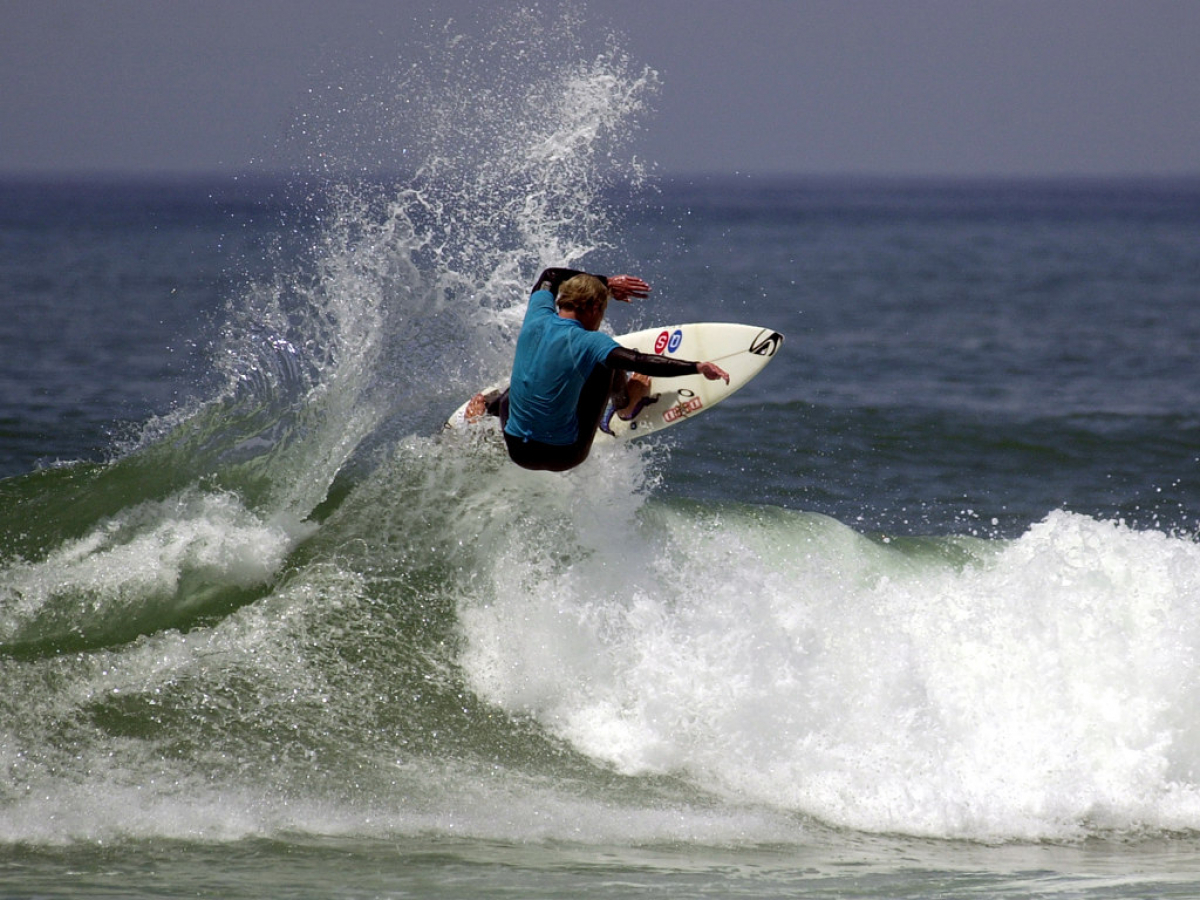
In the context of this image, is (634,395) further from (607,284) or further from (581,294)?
(581,294)

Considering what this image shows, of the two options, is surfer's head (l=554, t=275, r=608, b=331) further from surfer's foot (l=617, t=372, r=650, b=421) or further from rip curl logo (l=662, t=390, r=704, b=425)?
rip curl logo (l=662, t=390, r=704, b=425)

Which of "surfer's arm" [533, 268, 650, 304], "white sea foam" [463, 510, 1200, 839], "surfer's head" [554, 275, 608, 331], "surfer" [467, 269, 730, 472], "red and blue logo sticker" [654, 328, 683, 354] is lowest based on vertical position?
"white sea foam" [463, 510, 1200, 839]

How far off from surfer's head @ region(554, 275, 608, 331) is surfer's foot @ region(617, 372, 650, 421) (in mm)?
1285

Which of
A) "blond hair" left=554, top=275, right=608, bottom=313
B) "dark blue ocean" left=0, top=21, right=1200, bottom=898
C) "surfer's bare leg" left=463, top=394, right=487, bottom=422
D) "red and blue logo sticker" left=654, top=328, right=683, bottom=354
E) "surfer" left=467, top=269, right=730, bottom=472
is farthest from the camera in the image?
"red and blue logo sticker" left=654, top=328, right=683, bottom=354

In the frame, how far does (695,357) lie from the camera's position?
26.3 ft

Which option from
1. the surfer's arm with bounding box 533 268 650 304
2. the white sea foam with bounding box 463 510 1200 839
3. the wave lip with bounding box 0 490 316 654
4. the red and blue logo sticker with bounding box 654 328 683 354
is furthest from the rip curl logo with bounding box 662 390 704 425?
the wave lip with bounding box 0 490 316 654

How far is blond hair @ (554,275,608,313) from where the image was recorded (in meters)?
6.03

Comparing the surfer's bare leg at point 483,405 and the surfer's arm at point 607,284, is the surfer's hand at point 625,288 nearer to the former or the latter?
the surfer's arm at point 607,284

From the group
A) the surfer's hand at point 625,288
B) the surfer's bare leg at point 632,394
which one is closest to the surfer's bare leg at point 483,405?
the surfer's bare leg at point 632,394

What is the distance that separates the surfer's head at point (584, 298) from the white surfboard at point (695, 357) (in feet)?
4.96

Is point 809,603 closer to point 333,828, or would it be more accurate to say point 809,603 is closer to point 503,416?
point 503,416

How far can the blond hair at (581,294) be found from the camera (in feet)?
19.8

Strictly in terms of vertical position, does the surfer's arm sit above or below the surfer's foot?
above

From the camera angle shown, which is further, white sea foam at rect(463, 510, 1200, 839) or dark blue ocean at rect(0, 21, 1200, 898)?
white sea foam at rect(463, 510, 1200, 839)
